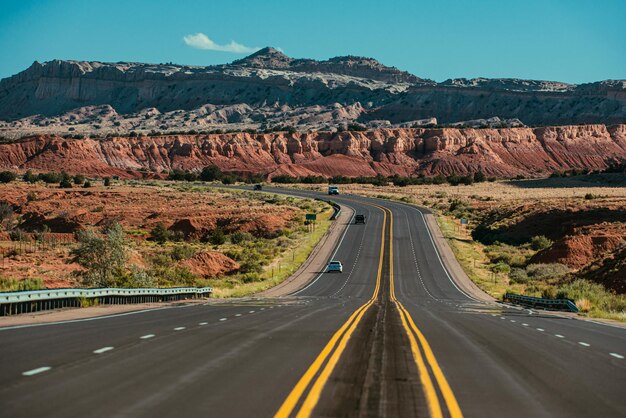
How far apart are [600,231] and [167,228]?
41567mm

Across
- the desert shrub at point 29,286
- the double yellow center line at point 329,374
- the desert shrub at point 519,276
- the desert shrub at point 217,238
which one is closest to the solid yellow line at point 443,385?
the double yellow center line at point 329,374

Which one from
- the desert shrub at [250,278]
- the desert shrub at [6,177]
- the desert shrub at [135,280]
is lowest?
the desert shrub at [250,278]

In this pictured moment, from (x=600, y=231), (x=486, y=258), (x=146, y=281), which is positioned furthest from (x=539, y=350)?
(x=486, y=258)

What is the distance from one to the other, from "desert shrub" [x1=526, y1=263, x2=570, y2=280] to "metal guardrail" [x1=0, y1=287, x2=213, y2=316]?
28.8 m

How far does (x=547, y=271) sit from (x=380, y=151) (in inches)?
5007

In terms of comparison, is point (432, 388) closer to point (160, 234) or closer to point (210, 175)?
point (160, 234)

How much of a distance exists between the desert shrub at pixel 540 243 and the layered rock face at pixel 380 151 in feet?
313

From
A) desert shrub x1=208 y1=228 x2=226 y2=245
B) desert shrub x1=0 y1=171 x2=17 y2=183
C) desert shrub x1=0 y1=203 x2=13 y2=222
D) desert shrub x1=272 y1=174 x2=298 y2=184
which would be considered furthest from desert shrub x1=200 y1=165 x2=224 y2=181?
desert shrub x1=208 y1=228 x2=226 y2=245

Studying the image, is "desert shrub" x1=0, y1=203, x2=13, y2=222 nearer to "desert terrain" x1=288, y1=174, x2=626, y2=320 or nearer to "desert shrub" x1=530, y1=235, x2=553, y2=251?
"desert terrain" x1=288, y1=174, x2=626, y2=320

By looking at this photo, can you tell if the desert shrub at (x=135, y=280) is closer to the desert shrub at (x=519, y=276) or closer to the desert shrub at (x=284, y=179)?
the desert shrub at (x=519, y=276)

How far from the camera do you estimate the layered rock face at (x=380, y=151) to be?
167 m

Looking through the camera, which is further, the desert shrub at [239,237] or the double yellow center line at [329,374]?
the desert shrub at [239,237]

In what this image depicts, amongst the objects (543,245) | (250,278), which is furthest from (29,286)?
(543,245)

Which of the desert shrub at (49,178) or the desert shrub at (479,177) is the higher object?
the desert shrub at (479,177)
